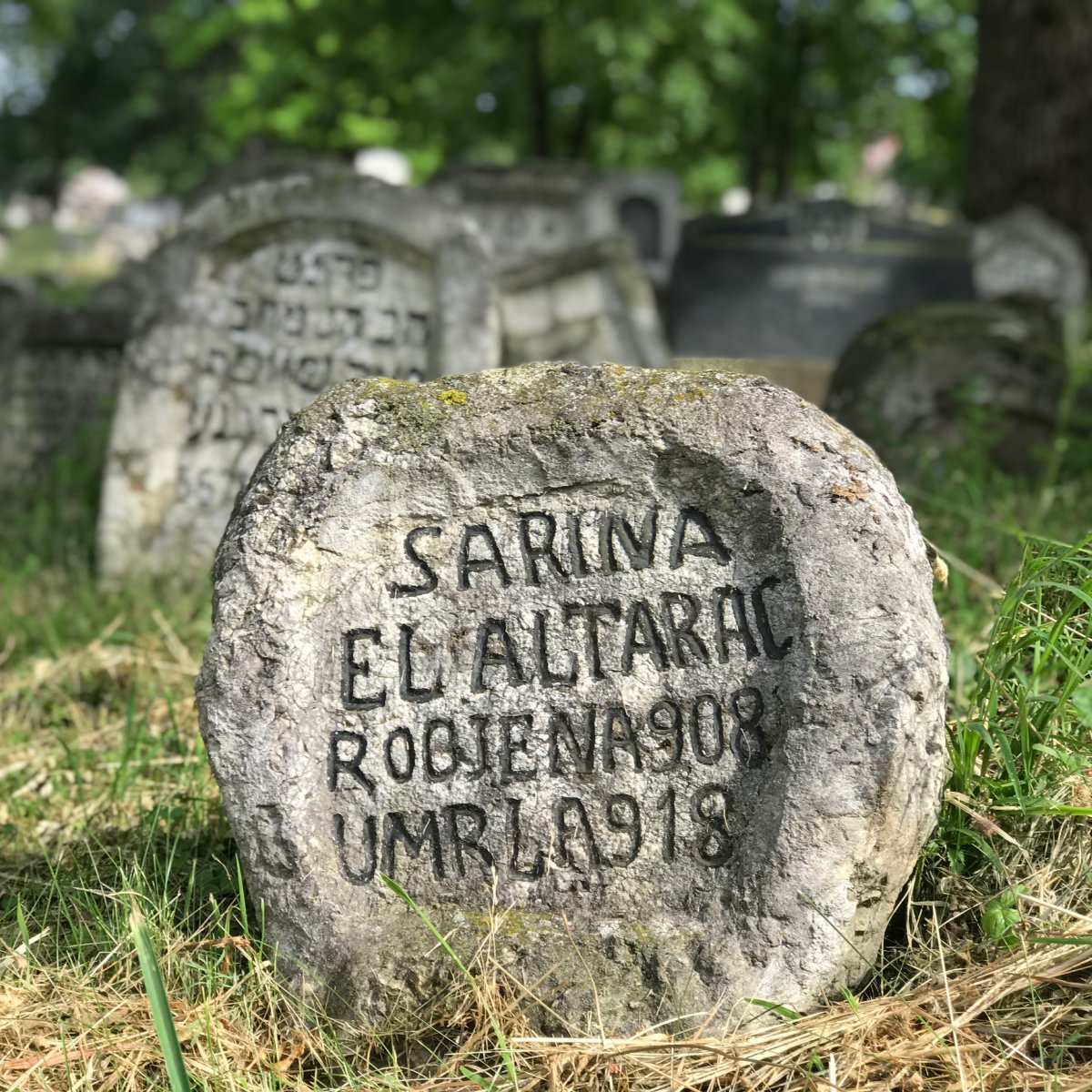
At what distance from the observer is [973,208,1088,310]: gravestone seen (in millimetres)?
9773

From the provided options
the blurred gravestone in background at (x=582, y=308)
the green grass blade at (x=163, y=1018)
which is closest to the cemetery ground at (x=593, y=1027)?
the green grass blade at (x=163, y=1018)

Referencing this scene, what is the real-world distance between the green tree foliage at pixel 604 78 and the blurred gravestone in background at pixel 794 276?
4376 millimetres

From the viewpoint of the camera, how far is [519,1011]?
2.00 meters

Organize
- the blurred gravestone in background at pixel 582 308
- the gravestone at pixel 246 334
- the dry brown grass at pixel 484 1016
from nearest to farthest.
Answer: the dry brown grass at pixel 484 1016 → the gravestone at pixel 246 334 → the blurred gravestone in background at pixel 582 308

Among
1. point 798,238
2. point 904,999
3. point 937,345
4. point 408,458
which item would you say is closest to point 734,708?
point 904,999

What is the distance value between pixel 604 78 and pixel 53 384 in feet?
31.2

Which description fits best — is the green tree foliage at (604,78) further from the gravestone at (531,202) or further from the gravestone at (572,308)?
the gravestone at (572,308)

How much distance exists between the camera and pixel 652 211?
542 inches

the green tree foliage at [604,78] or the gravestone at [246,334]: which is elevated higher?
the green tree foliage at [604,78]

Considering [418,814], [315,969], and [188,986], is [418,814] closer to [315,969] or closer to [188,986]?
[315,969]

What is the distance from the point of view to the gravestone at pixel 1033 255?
977 cm

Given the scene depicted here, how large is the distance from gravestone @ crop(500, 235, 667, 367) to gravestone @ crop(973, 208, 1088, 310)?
4919mm

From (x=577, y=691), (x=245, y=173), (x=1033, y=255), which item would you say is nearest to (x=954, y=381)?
(x=577, y=691)

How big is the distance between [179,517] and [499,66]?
35.9 feet
